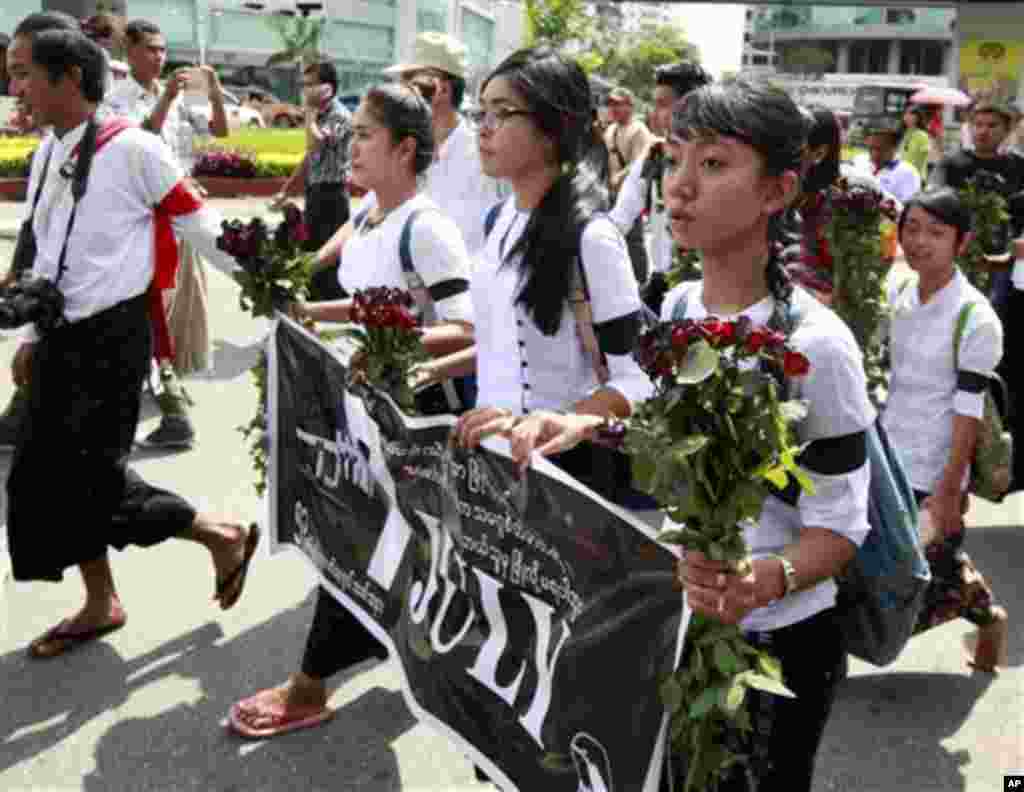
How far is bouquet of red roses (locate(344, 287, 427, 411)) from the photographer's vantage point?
2932mm

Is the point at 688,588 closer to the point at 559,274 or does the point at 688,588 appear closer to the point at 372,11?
the point at 559,274

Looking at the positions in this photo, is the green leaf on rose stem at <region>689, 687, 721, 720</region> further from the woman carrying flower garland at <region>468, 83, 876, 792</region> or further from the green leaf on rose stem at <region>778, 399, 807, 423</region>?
the green leaf on rose stem at <region>778, 399, 807, 423</region>

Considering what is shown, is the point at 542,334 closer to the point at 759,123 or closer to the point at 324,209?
the point at 759,123

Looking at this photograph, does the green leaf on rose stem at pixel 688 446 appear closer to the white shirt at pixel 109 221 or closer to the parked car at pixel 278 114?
the white shirt at pixel 109 221

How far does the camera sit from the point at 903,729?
12.2 feet

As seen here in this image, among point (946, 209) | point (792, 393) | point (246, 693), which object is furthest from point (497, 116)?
point (246, 693)

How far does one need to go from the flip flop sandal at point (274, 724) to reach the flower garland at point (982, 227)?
11.7 feet

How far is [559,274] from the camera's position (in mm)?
2713

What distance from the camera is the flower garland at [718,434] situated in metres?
1.71

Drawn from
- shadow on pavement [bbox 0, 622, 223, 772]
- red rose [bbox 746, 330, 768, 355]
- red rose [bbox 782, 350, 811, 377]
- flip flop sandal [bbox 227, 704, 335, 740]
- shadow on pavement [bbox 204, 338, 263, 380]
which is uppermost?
red rose [bbox 746, 330, 768, 355]

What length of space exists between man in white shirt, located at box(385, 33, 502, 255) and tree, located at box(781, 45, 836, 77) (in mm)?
92052

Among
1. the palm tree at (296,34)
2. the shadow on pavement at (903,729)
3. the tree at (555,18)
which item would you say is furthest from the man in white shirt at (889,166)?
the palm tree at (296,34)

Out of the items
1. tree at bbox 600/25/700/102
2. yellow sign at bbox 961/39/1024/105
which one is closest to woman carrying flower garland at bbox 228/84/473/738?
yellow sign at bbox 961/39/1024/105

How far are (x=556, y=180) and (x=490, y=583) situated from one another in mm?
962
